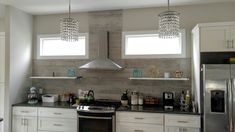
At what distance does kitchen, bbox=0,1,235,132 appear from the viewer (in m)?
3.79

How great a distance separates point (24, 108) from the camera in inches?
149

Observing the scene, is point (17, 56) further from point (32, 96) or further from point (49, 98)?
point (49, 98)

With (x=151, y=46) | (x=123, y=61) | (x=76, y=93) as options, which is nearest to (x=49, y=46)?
(x=76, y=93)

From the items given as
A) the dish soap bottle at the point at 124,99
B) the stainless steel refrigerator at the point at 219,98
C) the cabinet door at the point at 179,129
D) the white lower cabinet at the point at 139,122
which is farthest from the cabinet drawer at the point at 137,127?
the stainless steel refrigerator at the point at 219,98

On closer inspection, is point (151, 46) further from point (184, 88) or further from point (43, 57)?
point (43, 57)

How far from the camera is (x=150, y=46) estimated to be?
4.02 m

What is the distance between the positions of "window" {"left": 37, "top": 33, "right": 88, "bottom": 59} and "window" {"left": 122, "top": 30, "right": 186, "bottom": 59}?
83cm

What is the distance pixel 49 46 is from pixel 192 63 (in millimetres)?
2870

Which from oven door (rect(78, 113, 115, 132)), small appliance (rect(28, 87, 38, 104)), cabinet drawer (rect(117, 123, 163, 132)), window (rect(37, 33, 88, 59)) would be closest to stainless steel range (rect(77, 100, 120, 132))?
oven door (rect(78, 113, 115, 132))

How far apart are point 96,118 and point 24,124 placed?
54.2 inches

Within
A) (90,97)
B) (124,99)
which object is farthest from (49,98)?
(124,99)

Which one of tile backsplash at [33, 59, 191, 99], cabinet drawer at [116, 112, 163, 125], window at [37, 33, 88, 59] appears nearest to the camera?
cabinet drawer at [116, 112, 163, 125]

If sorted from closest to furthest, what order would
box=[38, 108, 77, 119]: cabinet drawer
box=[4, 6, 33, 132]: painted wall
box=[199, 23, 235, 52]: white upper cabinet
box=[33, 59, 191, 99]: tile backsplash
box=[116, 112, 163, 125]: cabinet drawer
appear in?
box=[199, 23, 235, 52]: white upper cabinet
box=[116, 112, 163, 125]: cabinet drawer
box=[38, 108, 77, 119]: cabinet drawer
box=[4, 6, 33, 132]: painted wall
box=[33, 59, 191, 99]: tile backsplash

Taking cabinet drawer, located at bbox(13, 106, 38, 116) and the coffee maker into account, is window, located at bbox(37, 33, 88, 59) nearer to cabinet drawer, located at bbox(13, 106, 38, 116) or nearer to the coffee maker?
cabinet drawer, located at bbox(13, 106, 38, 116)
